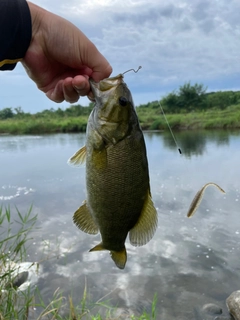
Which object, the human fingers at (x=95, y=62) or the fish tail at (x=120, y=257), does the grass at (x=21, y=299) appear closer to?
the fish tail at (x=120, y=257)

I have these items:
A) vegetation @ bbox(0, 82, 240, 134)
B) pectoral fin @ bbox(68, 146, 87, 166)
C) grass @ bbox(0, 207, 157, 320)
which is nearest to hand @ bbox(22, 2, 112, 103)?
pectoral fin @ bbox(68, 146, 87, 166)

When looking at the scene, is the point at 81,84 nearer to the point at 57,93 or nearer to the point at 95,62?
the point at 95,62

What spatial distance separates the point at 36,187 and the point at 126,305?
9078mm

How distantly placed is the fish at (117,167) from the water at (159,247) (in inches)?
103

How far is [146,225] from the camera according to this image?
6.41 feet

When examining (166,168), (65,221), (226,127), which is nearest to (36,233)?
(65,221)

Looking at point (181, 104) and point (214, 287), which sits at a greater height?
point (181, 104)

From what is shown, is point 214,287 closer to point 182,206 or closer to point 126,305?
point 126,305

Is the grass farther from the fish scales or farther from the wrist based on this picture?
the wrist

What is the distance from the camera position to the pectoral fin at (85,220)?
2.06 meters

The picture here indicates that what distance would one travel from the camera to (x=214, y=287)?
820 centimetres

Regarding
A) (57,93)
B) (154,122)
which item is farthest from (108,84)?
(154,122)

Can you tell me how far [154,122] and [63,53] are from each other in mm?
31751

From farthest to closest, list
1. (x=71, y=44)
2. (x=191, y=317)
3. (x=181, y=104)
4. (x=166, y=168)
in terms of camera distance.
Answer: (x=181, y=104) → (x=166, y=168) → (x=191, y=317) → (x=71, y=44)
